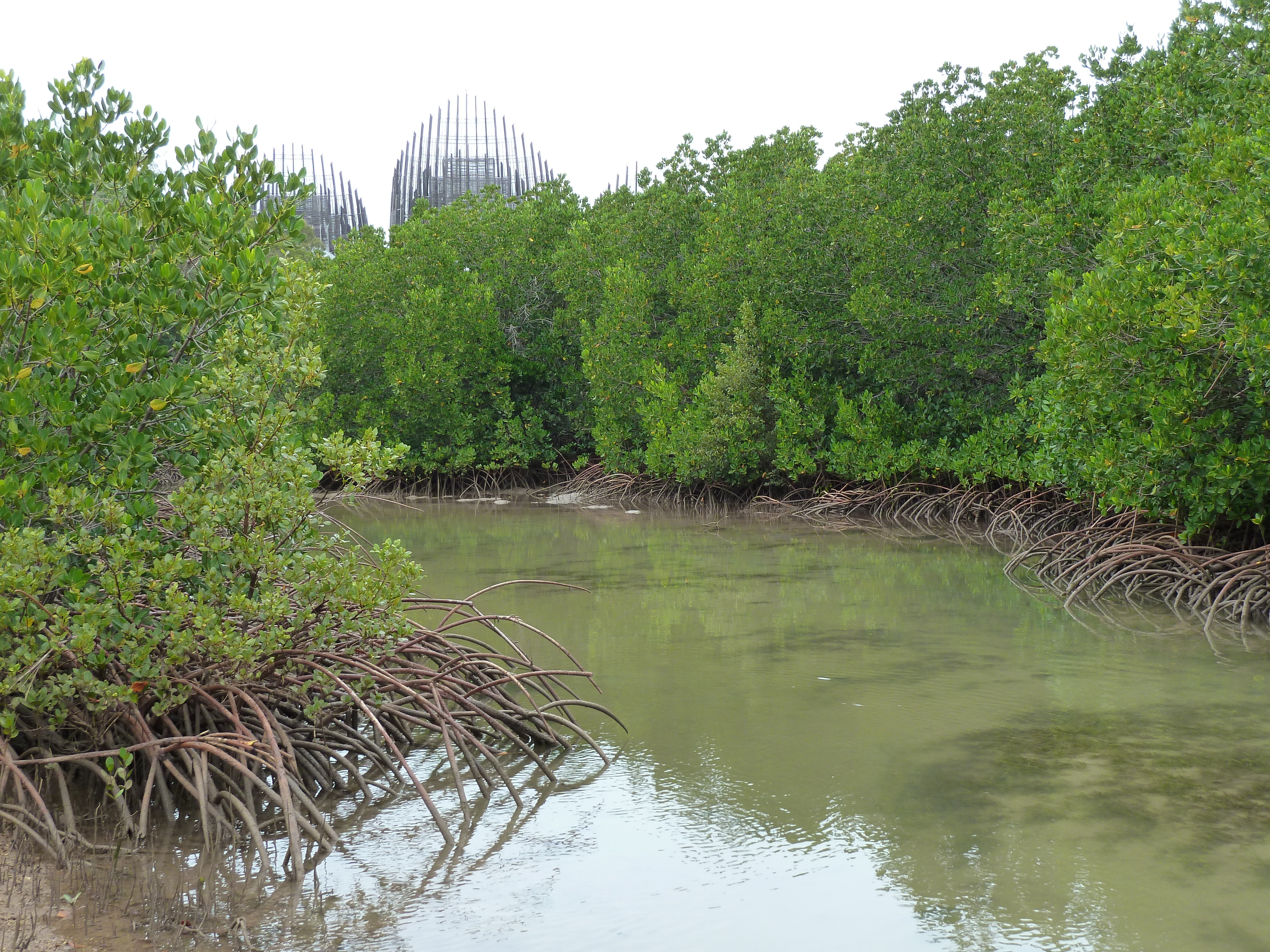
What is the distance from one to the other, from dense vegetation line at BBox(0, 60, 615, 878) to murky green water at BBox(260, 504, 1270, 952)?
0.40 metres

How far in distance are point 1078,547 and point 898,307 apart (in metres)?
6.04

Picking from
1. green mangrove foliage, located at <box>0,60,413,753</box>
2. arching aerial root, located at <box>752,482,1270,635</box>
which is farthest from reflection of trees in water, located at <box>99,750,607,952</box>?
arching aerial root, located at <box>752,482,1270,635</box>

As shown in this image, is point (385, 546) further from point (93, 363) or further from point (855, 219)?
point (855, 219)

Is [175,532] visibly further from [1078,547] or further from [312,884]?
[1078,547]

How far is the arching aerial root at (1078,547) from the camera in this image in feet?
28.3

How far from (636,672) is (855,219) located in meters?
11.0

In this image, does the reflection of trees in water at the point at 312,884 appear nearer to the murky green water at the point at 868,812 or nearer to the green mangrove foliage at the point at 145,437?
the murky green water at the point at 868,812

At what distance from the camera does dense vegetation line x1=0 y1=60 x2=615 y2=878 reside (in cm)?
430

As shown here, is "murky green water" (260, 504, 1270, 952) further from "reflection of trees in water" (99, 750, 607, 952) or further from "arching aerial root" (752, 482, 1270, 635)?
"arching aerial root" (752, 482, 1270, 635)

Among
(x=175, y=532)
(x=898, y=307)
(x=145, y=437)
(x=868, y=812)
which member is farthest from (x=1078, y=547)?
(x=145, y=437)

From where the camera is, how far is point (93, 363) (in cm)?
447

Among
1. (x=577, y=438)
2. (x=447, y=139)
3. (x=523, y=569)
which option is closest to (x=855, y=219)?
(x=523, y=569)

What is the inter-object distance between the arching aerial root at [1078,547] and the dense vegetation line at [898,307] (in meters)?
0.29

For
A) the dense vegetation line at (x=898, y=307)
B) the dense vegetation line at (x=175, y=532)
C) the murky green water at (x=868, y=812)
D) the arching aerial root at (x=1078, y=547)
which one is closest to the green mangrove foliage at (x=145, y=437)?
the dense vegetation line at (x=175, y=532)
